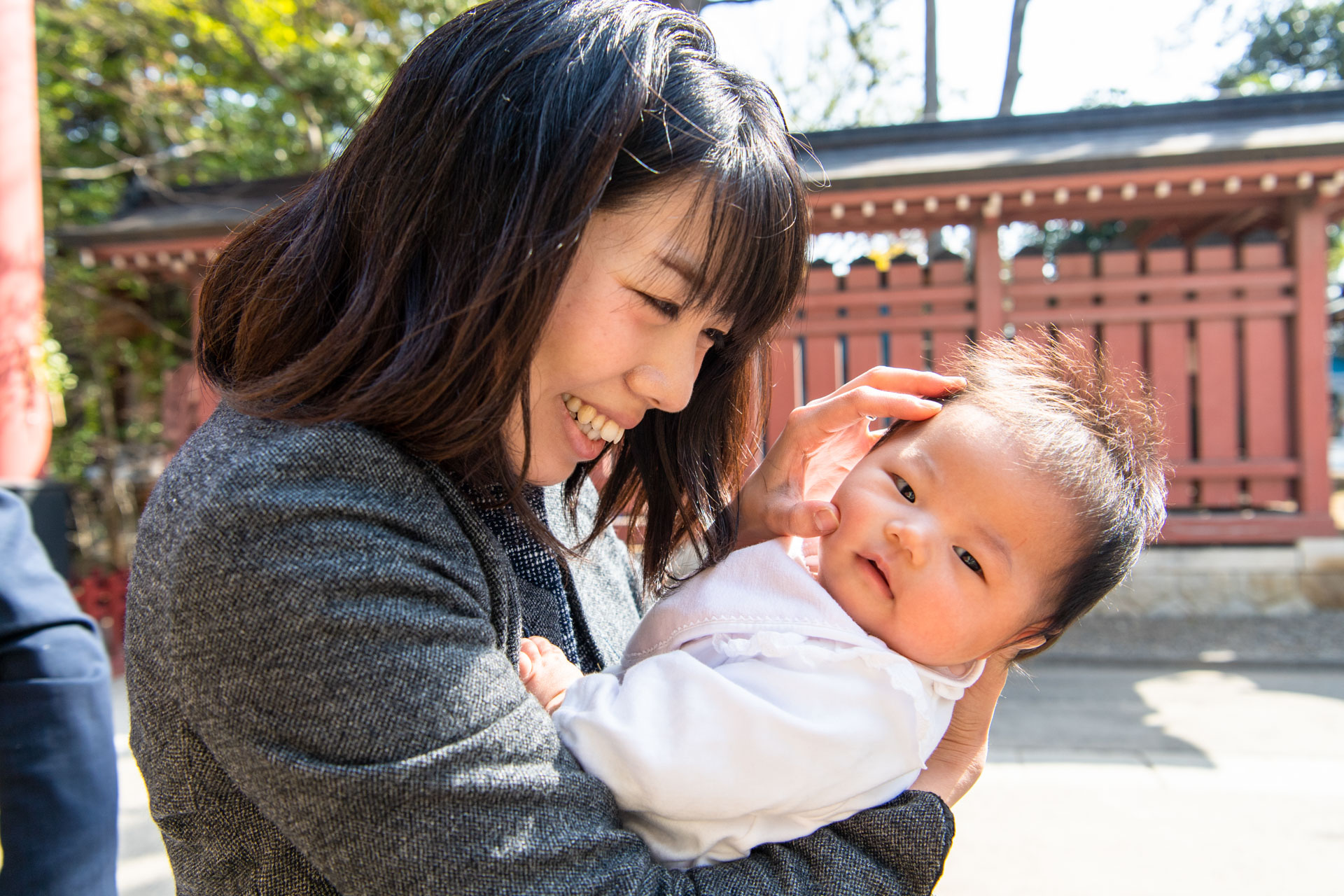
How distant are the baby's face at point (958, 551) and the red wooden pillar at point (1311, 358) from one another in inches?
221

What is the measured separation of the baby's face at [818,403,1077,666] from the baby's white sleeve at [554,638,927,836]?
16 centimetres

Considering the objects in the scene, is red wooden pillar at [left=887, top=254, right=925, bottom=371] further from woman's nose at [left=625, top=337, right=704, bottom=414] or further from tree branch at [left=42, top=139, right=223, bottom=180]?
tree branch at [left=42, top=139, right=223, bottom=180]

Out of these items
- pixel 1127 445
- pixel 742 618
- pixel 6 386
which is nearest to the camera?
pixel 742 618

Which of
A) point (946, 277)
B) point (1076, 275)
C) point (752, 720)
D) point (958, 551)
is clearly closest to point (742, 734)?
point (752, 720)

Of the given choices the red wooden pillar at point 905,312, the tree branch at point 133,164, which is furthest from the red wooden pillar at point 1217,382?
the tree branch at point 133,164

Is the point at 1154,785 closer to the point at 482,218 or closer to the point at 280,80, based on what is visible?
the point at 482,218

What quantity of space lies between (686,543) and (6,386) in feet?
15.2

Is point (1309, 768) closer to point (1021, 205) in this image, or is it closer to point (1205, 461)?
point (1205, 461)

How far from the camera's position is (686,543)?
1497 mm

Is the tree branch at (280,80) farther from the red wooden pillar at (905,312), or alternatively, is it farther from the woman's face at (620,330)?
the woman's face at (620,330)

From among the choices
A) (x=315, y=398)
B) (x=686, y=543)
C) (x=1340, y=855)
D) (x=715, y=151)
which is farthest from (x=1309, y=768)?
(x=315, y=398)

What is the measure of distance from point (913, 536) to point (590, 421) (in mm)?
500

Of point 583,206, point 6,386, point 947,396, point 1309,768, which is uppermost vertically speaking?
point 583,206

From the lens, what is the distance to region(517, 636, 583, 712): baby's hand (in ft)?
3.59
